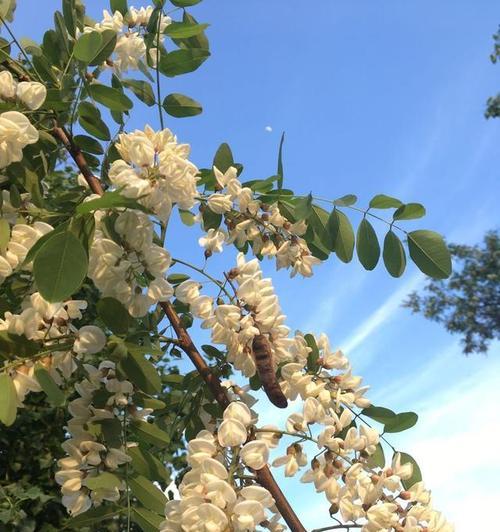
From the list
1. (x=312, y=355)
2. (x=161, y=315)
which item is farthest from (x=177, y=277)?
(x=312, y=355)

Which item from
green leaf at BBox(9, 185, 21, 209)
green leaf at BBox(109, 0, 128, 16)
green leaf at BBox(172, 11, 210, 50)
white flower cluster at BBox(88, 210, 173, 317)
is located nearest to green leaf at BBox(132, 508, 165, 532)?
white flower cluster at BBox(88, 210, 173, 317)

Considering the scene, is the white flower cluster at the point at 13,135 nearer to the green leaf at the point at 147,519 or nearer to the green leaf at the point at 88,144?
the green leaf at the point at 88,144

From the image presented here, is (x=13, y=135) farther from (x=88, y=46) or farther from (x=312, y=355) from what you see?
(x=312, y=355)

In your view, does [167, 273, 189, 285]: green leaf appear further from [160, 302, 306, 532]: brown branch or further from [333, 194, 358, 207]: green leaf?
[333, 194, 358, 207]: green leaf

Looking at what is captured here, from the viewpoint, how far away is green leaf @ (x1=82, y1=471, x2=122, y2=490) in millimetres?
1131

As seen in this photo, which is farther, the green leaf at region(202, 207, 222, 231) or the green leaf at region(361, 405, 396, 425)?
the green leaf at region(202, 207, 222, 231)

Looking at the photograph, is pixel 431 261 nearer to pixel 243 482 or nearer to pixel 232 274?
pixel 232 274

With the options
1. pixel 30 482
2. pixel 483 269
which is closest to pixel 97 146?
pixel 30 482

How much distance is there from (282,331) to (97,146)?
0.61 m

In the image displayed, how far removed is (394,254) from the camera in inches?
60.9

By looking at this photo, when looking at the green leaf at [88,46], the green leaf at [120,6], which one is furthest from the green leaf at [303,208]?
the green leaf at [120,6]

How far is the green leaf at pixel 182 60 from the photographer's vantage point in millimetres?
1403

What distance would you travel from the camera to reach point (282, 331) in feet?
4.03

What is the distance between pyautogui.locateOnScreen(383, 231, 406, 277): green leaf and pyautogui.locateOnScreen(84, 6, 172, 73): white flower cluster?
29.0 inches
